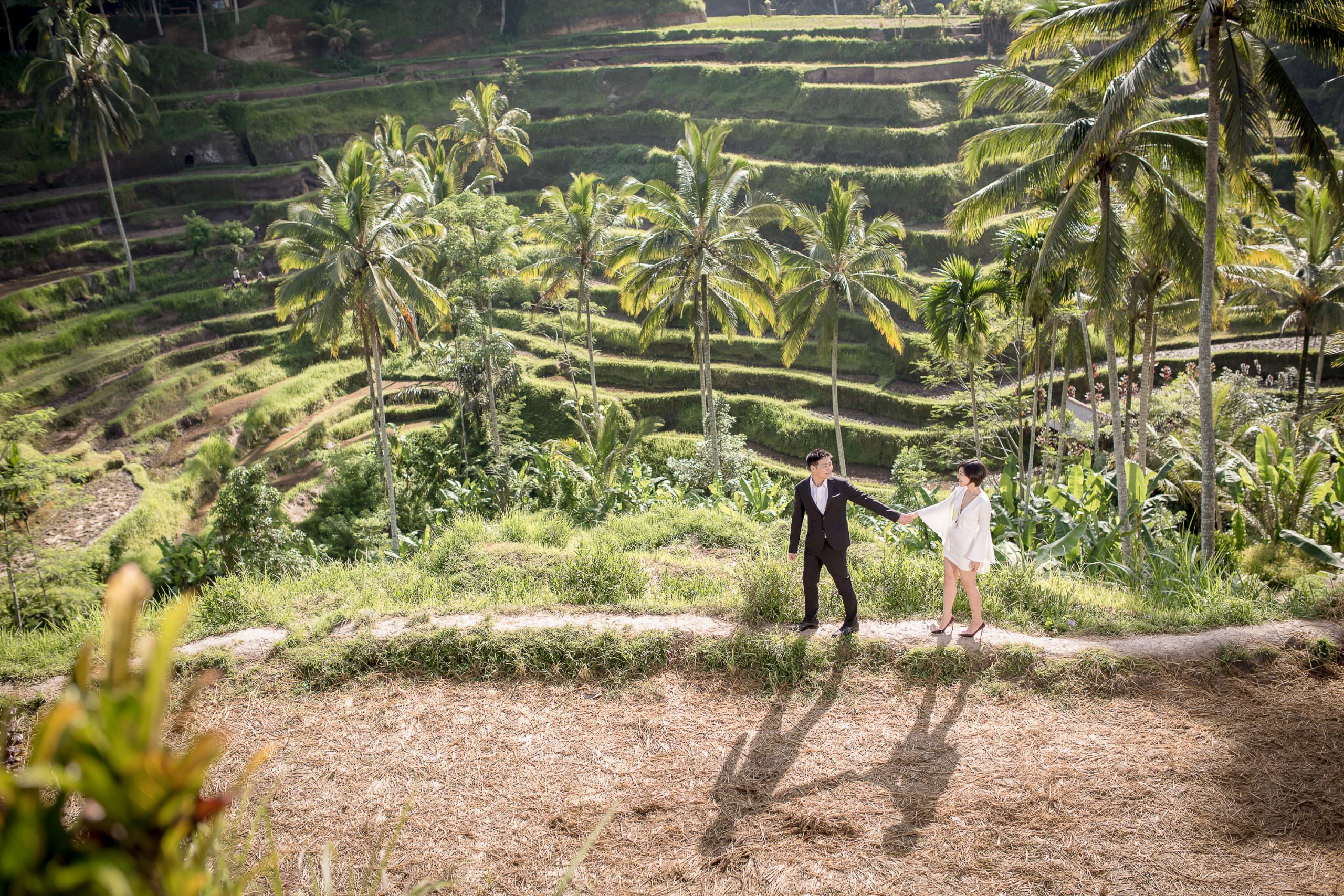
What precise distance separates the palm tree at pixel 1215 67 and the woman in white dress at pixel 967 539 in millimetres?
4665

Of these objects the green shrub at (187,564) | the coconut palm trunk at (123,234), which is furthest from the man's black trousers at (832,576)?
the coconut palm trunk at (123,234)

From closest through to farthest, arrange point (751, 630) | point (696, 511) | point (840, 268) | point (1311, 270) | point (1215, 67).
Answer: point (751, 630)
point (1215, 67)
point (696, 511)
point (1311, 270)
point (840, 268)

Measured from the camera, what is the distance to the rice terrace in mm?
4281

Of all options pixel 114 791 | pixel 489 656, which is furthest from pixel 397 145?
pixel 114 791

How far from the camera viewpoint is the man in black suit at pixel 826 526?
19.1ft

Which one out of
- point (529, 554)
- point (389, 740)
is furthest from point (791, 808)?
point (529, 554)

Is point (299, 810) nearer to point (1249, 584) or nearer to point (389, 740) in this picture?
point (389, 740)

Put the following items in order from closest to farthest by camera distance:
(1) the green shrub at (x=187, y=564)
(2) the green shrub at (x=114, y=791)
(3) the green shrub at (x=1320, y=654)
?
(2) the green shrub at (x=114, y=791), (3) the green shrub at (x=1320, y=654), (1) the green shrub at (x=187, y=564)

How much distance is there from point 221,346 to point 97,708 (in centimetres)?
3036

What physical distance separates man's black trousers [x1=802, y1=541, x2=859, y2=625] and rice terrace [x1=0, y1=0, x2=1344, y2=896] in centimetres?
5

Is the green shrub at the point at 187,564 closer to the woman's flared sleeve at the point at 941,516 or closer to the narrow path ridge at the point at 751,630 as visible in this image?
the narrow path ridge at the point at 751,630

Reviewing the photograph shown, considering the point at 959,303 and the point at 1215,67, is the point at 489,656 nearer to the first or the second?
the point at 1215,67

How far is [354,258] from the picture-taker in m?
15.3

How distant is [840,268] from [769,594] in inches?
538
